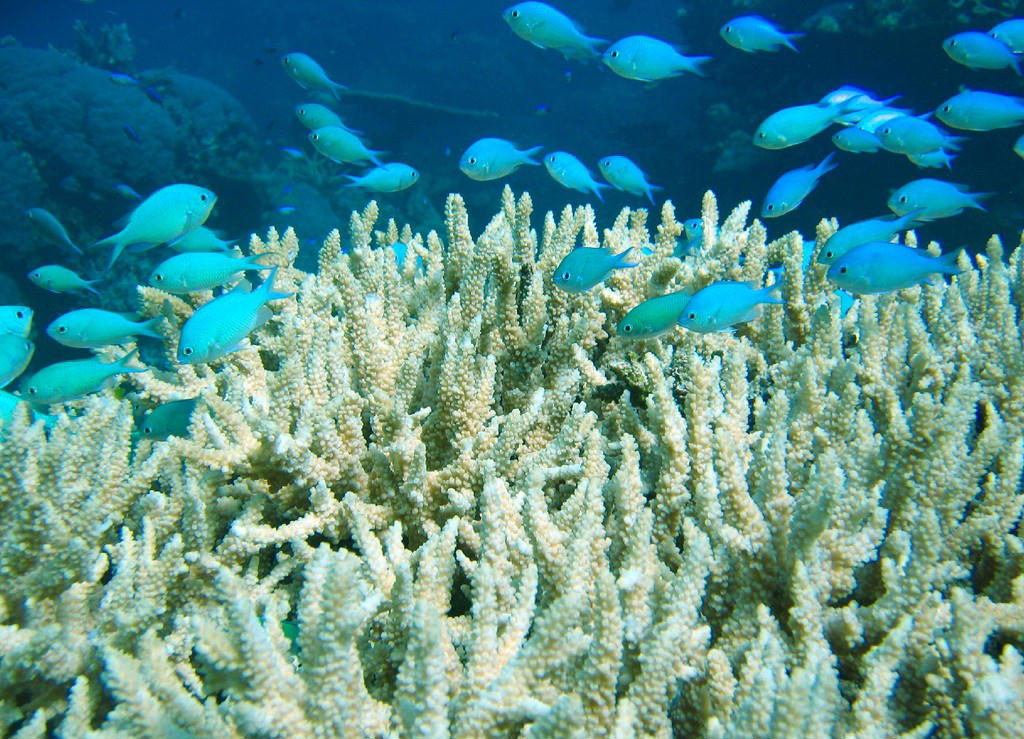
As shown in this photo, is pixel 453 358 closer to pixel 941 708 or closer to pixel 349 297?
pixel 349 297

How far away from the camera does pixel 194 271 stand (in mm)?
2857

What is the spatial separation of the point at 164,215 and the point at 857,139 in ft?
A: 17.7

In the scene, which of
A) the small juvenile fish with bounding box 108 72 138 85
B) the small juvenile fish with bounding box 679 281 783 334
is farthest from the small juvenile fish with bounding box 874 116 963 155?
the small juvenile fish with bounding box 108 72 138 85

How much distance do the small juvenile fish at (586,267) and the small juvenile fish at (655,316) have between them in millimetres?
224

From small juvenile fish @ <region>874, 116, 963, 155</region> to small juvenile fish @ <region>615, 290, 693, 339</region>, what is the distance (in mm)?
3462

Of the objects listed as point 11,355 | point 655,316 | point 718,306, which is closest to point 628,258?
point 655,316

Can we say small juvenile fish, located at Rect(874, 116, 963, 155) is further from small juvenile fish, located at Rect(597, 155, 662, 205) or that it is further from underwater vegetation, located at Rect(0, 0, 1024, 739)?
small juvenile fish, located at Rect(597, 155, 662, 205)

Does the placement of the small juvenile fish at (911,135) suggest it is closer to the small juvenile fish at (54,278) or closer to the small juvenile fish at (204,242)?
the small juvenile fish at (204,242)

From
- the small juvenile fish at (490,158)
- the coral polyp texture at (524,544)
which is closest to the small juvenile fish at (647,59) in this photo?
the small juvenile fish at (490,158)

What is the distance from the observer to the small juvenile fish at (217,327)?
85.9 inches

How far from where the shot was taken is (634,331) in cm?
234

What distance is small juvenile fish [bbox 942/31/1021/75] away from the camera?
4820 millimetres

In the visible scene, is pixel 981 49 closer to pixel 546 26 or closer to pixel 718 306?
pixel 546 26

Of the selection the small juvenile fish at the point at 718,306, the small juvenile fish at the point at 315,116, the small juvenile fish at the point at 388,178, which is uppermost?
the small juvenile fish at the point at 315,116
